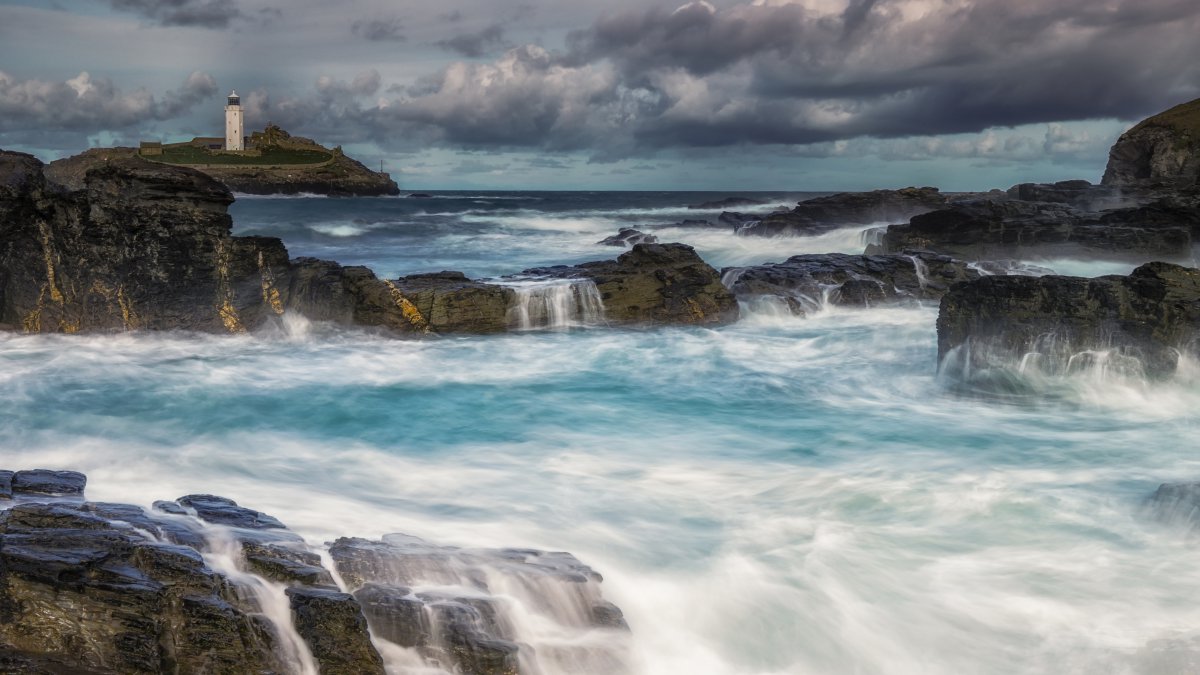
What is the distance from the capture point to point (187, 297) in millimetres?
13844

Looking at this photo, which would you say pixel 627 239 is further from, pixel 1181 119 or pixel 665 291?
pixel 1181 119

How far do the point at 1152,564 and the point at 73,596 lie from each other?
659 cm

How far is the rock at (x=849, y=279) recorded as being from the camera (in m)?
17.3

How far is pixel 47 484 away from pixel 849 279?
48.3ft

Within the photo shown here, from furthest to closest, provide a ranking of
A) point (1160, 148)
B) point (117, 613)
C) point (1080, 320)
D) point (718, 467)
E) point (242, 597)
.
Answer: point (1160, 148), point (1080, 320), point (718, 467), point (242, 597), point (117, 613)

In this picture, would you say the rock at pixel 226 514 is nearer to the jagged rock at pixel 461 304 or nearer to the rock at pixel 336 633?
the rock at pixel 336 633

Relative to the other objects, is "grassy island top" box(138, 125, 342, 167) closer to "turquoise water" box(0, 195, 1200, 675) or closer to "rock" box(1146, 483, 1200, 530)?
"turquoise water" box(0, 195, 1200, 675)

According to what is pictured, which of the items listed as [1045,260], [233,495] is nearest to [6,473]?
[233,495]

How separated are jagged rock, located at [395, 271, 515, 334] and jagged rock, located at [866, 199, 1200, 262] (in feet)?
41.1

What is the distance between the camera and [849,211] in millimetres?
35219

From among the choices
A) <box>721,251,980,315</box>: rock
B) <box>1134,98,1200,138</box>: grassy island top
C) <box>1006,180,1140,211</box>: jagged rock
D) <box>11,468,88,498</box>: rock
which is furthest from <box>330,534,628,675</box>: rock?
<box>1134,98,1200,138</box>: grassy island top

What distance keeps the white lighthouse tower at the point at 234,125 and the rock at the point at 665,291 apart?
117994 millimetres

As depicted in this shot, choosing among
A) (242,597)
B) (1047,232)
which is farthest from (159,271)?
(1047,232)

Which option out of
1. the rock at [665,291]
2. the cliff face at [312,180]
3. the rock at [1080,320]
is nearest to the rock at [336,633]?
the rock at [1080,320]
